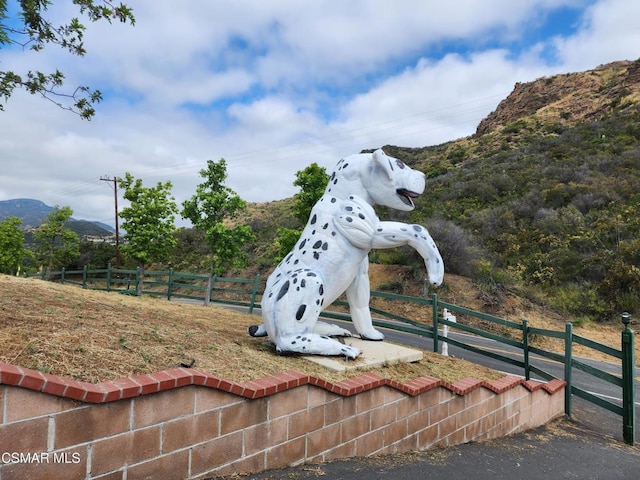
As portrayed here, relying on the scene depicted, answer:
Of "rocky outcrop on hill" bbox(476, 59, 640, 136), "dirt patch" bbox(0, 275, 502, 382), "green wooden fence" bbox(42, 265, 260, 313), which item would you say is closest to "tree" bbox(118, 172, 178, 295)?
"green wooden fence" bbox(42, 265, 260, 313)

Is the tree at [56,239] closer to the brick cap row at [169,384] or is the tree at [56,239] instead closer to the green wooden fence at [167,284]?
the green wooden fence at [167,284]

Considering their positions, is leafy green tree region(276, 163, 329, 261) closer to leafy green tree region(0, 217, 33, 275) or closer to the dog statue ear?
the dog statue ear

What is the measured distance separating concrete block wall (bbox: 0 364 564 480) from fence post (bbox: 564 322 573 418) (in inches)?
88.8

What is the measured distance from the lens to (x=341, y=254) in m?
4.91

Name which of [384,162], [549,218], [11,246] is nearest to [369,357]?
[384,162]

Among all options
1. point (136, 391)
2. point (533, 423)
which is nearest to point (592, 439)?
point (533, 423)

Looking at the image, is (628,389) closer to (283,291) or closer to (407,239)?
(407,239)

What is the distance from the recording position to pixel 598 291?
45.7 ft

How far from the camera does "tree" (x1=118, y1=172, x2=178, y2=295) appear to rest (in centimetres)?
1716

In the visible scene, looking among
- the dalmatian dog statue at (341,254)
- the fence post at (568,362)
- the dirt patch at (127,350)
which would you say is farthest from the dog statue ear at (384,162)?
the fence post at (568,362)

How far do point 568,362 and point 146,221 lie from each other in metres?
15.8

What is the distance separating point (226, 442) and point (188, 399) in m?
0.39

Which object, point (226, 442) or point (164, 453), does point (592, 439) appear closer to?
point (226, 442)

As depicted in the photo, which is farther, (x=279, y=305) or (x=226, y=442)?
(x=279, y=305)
